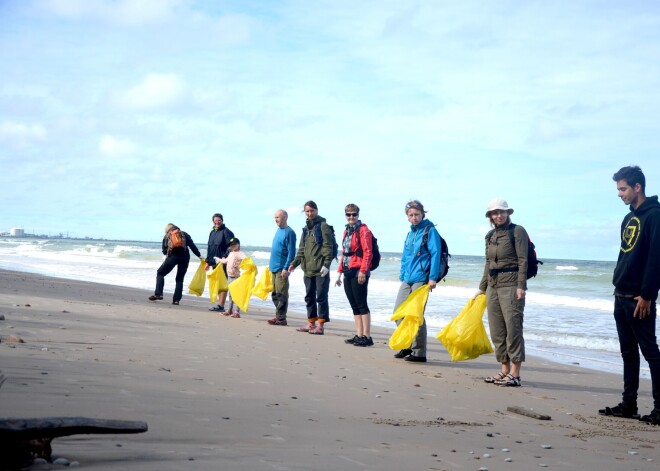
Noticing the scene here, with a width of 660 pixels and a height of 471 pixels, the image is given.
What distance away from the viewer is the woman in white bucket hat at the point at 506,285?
22.3ft

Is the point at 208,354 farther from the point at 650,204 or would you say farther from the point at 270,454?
the point at 650,204

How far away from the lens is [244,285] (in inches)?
494

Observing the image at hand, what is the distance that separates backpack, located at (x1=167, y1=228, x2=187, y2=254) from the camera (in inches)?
549

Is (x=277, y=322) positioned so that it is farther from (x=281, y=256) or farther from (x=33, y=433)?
(x=33, y=433)

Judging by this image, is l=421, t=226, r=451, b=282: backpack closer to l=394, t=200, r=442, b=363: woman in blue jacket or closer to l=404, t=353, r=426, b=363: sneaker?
l=394, t=200, r=442, b=363: woman in blue jacket

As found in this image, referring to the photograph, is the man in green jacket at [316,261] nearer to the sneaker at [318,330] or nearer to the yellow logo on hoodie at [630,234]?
the sneaker at [318,330]

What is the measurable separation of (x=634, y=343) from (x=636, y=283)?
520mm

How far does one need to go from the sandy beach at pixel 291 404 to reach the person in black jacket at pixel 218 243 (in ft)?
14.4

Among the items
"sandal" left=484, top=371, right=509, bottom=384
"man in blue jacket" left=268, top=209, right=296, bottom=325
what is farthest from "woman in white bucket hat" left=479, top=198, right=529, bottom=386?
"man in blue jacket" left=268, top=209, right=296, bottom=325

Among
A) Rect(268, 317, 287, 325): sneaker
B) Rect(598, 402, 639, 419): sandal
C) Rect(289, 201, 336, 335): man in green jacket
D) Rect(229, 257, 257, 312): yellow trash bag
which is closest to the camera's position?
Rect(598, 402, 639, 419): sandal

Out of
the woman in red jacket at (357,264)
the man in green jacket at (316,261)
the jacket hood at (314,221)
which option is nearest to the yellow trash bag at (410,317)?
the woman in red jacket at (357,264)

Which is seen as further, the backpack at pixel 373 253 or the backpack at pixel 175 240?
the backpack at pixel 175 240

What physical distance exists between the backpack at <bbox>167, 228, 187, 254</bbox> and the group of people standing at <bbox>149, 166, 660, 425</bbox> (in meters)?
3.20

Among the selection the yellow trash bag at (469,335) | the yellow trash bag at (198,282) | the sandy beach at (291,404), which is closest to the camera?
the sandy beach at (291,404)
